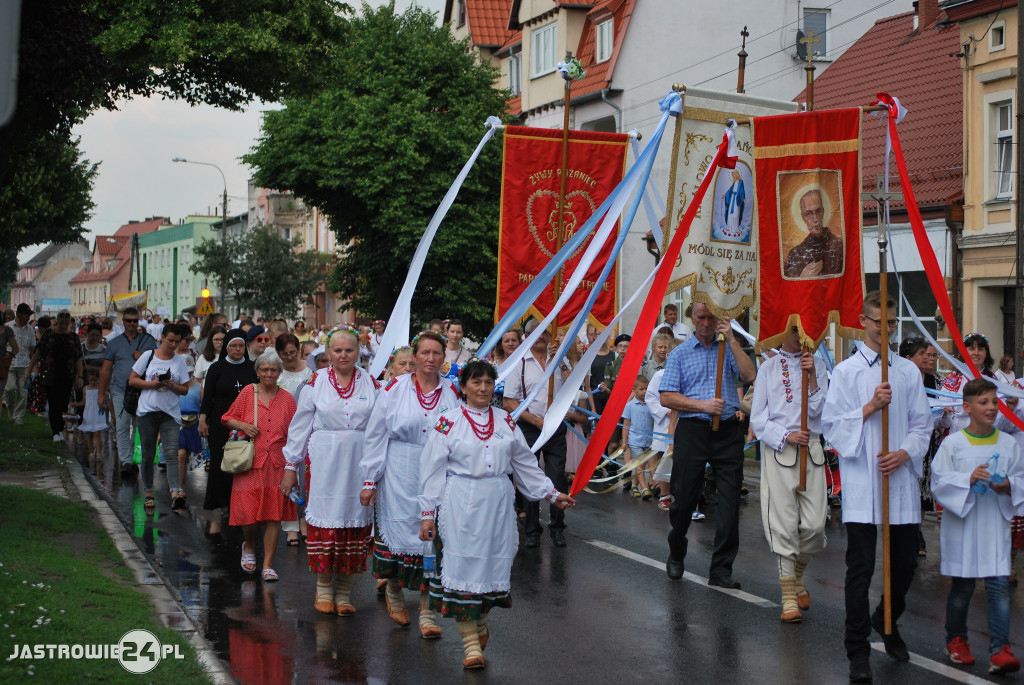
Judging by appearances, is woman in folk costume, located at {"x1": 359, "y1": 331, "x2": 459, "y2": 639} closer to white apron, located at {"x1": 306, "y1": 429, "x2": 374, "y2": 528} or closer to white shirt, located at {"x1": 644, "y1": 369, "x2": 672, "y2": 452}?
white apron, located at {"x1": 306, "y1": 429, "x2": 374, "y2": 528}

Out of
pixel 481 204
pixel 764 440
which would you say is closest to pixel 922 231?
pixel 764 440

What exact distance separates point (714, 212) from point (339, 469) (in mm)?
3230

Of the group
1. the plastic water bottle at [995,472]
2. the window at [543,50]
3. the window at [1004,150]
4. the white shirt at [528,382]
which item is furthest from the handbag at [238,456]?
the window at [543,50]

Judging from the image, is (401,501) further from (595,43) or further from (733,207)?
(595,43)

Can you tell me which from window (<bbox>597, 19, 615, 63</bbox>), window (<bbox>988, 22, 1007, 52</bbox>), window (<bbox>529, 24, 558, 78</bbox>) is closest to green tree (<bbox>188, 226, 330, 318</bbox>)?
window (<bbox>529, 24, 558, 78</bbox>)

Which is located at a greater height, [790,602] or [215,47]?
[215,47]

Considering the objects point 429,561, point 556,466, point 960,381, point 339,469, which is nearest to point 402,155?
point 556,466

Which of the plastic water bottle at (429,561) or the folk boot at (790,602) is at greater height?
the plastic water bottle at (429,561)

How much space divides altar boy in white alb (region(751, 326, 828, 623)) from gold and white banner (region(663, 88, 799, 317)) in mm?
771

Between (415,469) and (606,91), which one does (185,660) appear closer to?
(415,469)

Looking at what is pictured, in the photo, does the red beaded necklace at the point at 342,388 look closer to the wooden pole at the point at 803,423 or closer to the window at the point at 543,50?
the wooden pole at the point at 803,423

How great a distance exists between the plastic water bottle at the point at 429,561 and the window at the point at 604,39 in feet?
105

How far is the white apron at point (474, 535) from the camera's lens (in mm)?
6957

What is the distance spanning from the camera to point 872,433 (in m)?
7.11
